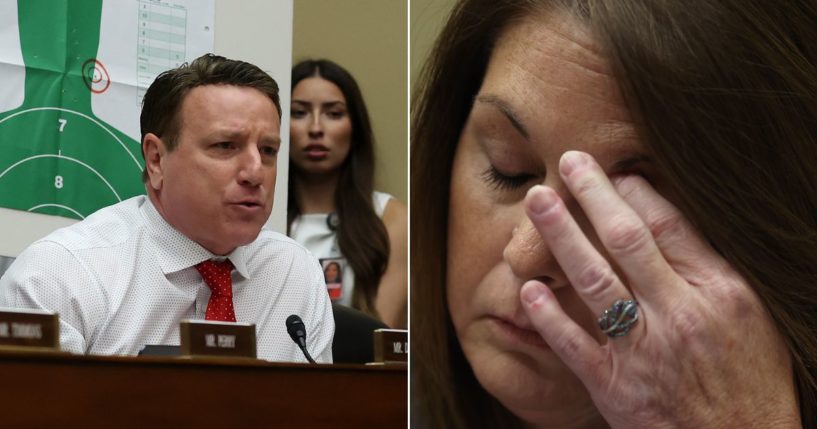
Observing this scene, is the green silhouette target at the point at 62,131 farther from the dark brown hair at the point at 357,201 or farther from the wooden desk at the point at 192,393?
the wooden desk at the point at 192,393

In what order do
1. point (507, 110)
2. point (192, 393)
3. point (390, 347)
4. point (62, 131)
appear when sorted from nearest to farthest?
point (507, 110) → point (192, 393) → point (390, 347) → point (62, 131)

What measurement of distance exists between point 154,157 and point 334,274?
0.55 metres

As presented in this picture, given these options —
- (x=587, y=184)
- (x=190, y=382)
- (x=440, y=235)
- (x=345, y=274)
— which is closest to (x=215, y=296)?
(x=345, y=274)

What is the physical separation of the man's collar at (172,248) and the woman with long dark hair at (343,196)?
328 mm

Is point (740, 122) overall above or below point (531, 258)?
above

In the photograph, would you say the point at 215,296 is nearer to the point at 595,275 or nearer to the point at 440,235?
the point at 440,235

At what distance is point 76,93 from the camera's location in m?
2.36

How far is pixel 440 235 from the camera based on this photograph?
1061 millimetres

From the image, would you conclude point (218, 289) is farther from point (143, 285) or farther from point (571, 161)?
point (571, 161)

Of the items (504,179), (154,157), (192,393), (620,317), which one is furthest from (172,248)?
(620,317)

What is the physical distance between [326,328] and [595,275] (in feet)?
5.12

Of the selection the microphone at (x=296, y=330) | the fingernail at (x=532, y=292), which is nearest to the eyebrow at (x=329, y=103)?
the microphone at (x=296, y=330)

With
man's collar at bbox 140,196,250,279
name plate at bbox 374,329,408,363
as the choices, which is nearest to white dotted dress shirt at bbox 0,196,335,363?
man's collar at bbox 140,196,250,279

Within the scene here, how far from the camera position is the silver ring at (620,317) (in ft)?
2.86
